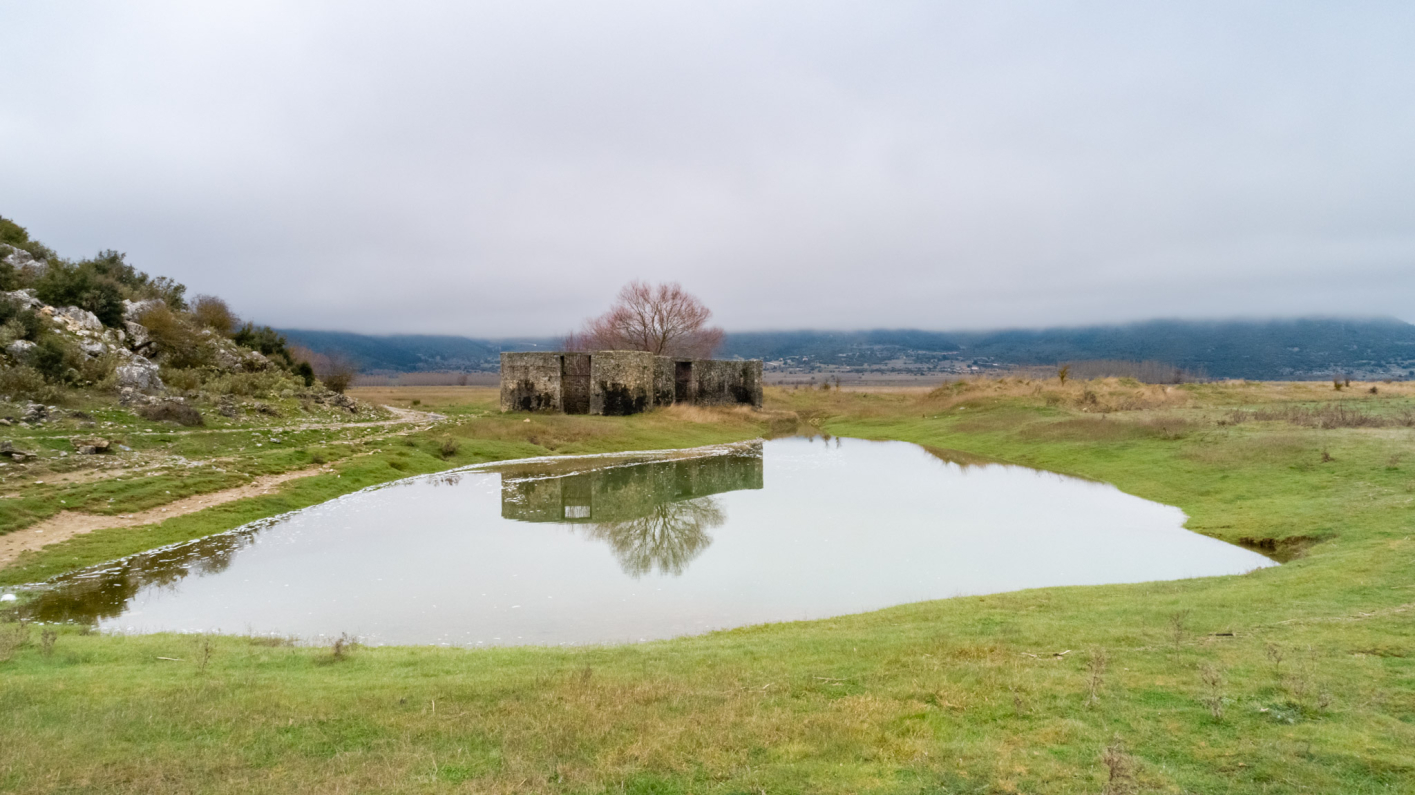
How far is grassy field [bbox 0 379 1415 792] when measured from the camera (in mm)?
5273

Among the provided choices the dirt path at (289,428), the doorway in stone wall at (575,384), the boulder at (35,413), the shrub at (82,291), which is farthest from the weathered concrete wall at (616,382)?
the boulder at (35,413)

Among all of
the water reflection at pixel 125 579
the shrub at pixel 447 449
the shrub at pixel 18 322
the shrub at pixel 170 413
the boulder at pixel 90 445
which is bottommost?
the water reflection at pixel 125 579

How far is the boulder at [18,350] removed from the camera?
24.0m

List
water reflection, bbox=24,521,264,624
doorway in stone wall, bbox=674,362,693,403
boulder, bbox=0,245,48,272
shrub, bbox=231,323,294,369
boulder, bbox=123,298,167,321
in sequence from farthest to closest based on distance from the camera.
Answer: doorway in stone wall, bbox=674,362,693,403
shrub, bbox=231,323,294,369
boulder, bbox=123,298,167,321
boulder, bbox=0,245,48,272
water reflection, bbox=24,521,264,624

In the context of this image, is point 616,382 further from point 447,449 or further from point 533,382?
point 447,449

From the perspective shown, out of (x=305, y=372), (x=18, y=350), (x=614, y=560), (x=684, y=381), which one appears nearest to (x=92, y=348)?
(x=18, y=350)

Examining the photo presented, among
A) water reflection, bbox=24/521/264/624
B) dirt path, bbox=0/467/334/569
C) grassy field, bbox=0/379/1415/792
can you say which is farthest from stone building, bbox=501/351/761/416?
grassy field, bbox=0/379/1415/792

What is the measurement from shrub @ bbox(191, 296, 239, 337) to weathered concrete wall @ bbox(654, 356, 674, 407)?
2372 centimetres

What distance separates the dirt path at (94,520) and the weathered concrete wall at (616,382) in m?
23.3

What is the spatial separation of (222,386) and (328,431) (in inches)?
240

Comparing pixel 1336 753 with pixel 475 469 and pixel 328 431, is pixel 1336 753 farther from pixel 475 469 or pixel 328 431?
pixel 328 431

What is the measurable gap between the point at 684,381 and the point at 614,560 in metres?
35.2

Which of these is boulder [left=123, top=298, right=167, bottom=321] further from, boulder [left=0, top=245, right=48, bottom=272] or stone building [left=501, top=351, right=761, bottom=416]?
stone building [left=501, top=351, right=761, bottom=416]

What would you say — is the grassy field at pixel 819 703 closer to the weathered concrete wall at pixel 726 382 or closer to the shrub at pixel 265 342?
the shrub at pixel 265 342
